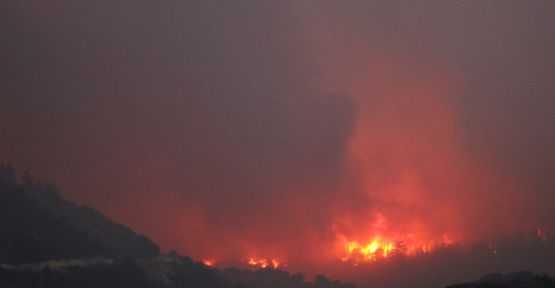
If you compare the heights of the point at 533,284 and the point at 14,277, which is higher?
the point at 14,277

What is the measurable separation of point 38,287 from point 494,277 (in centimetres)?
17523

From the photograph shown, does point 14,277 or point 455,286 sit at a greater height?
point 14,277

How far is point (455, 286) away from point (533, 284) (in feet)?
53.4

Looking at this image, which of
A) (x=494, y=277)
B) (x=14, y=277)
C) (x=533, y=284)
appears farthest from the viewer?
(x=14, y=277)

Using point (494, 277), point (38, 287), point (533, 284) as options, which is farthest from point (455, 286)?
point (38, 287)

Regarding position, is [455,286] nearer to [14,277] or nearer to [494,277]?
[494,277]

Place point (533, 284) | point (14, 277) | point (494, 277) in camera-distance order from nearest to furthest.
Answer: point (533, 284) < point (494, 277) < point (14, 277)

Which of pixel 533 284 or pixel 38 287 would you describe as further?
pixel 38 287

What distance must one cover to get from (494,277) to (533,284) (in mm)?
42446

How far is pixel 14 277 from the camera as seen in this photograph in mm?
198875

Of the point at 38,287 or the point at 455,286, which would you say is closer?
the point at 455,286

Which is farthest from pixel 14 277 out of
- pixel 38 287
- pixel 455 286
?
pixel 455 286

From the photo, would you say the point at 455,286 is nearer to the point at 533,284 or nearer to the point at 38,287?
the point at 533,284

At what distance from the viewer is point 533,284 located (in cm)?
10531
